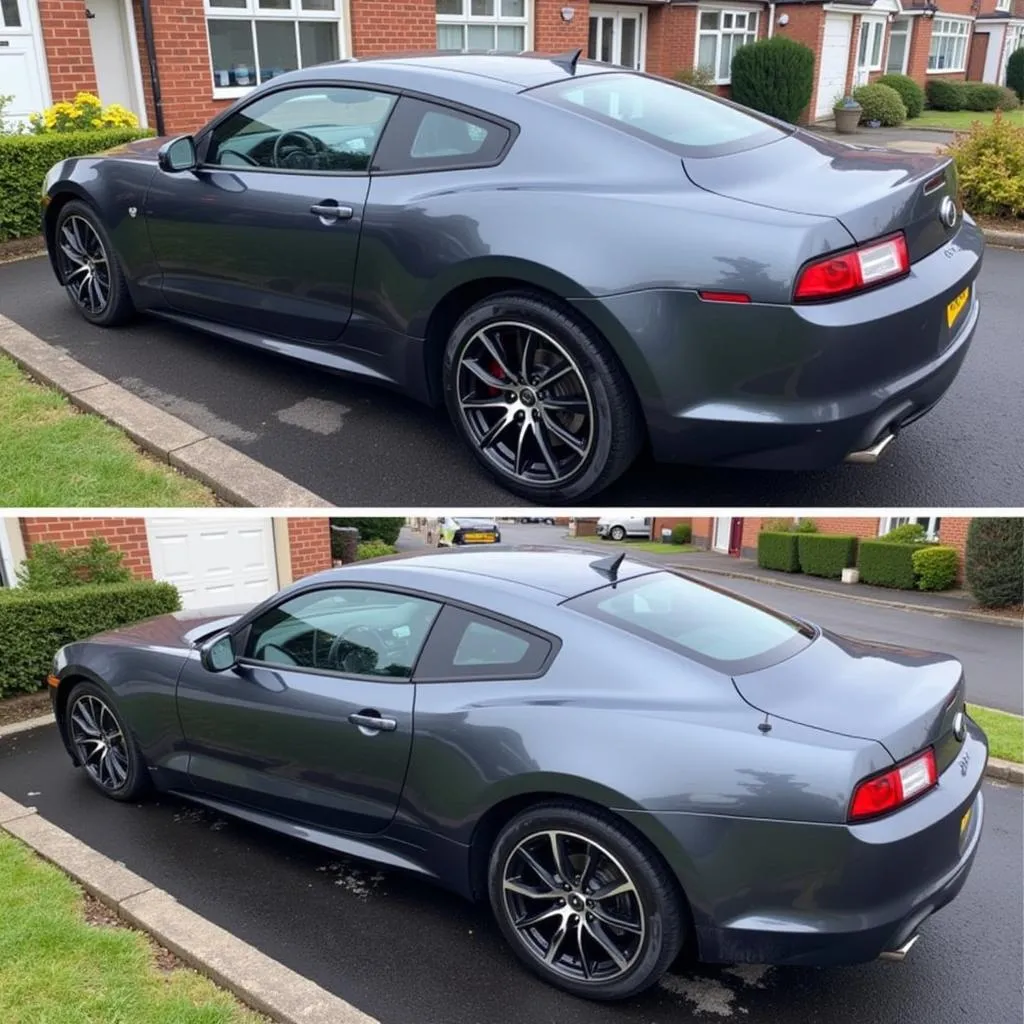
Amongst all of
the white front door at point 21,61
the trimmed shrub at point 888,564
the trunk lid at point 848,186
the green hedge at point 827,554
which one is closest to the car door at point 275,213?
the trunk lid at point 848,186

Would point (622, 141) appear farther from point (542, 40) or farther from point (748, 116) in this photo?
point (542, 40)

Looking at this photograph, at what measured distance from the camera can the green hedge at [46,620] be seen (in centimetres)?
713

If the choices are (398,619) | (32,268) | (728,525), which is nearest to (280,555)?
(32,268)

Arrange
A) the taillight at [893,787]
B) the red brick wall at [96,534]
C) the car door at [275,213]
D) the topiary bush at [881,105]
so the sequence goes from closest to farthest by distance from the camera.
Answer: the taillight at [893,787] → the car door at [275,213] → the red brick wall at [96,534] → the topiary bush at [881,105]

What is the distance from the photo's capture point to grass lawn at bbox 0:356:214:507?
4.71 metres

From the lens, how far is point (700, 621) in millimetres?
3594

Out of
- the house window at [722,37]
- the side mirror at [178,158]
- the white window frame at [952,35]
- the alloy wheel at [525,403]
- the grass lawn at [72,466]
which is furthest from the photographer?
the white window frame at [952,35]

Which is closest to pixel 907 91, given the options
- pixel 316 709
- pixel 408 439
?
pixel 408 439

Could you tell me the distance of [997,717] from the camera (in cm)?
723

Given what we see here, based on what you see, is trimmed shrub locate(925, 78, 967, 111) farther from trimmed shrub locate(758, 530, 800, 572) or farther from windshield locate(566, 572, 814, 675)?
windshield locate(566, 572, 814, 675)

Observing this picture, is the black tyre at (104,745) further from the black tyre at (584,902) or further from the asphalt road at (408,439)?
the black tyre at (584,902)

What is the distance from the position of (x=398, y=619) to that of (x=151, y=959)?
56.6 inches

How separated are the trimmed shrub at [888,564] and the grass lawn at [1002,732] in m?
9.48

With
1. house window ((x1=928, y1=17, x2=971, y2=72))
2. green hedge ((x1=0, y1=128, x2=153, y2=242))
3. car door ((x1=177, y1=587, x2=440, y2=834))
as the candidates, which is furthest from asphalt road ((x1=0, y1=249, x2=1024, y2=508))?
house window ((x1=928, y1=17, x2=971, y2=72))
